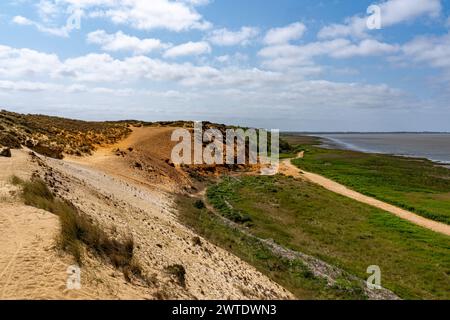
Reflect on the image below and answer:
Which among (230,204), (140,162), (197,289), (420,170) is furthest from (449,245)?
(420,170)

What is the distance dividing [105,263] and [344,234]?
83.6ft

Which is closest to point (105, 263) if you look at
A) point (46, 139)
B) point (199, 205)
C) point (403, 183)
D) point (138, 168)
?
point (199, 205)

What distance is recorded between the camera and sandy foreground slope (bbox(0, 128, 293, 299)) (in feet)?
41.0

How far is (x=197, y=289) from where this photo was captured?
17.1 m

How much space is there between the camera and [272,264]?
2655 cm

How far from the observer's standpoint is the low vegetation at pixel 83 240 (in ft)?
48.4

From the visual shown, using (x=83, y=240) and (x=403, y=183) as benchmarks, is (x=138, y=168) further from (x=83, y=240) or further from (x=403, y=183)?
(x=403, y=183)

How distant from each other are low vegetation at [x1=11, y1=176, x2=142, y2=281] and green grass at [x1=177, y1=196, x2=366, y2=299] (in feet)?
32.0

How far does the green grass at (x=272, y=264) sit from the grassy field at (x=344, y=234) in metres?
0.24

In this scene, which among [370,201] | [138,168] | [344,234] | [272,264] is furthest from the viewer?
[370,201]

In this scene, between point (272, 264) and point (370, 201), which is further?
point (370, 201)

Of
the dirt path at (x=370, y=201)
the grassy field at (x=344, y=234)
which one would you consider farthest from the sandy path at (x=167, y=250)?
the dirt path at (x=370, y=201)
